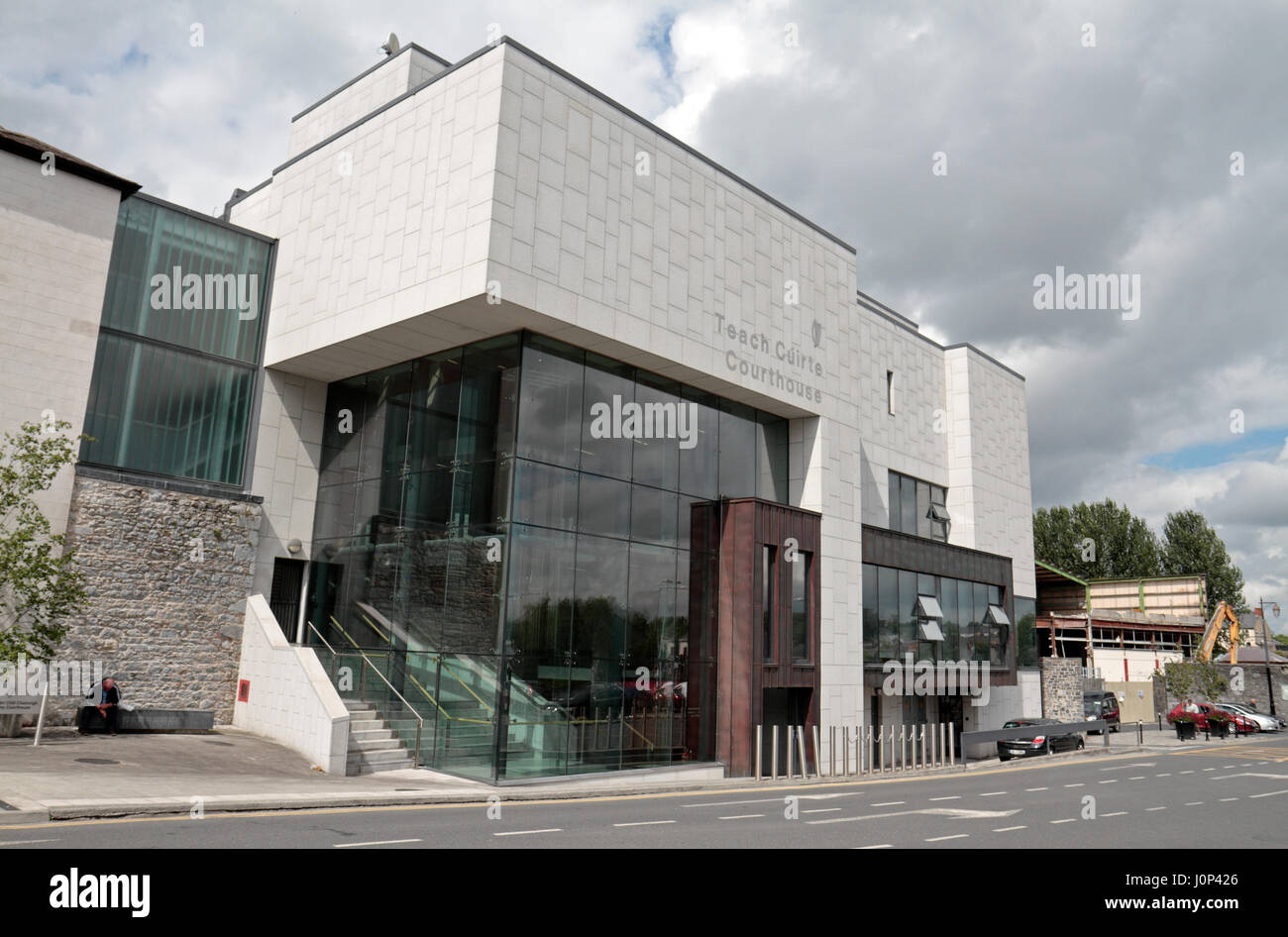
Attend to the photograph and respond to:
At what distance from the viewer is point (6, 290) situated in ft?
68.3

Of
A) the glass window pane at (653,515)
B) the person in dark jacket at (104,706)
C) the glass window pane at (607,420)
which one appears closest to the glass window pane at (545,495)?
the glass window pane at (607,420)

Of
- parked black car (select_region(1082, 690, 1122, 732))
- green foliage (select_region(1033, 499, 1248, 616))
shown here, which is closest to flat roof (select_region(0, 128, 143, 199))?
parked black car (select_region(1082, 690, 1122, 732))

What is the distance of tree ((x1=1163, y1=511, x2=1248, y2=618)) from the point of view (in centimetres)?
8925

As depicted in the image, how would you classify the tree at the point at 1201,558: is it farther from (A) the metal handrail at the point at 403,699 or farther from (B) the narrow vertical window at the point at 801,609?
(A) the metal handrail at the point at 403,699

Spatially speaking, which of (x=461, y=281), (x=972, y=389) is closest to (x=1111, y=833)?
(x=461, y=281)

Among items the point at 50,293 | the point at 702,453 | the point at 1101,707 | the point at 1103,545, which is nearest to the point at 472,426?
the point at 702,453

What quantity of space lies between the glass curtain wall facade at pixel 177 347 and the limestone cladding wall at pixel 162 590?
3.47 ft
